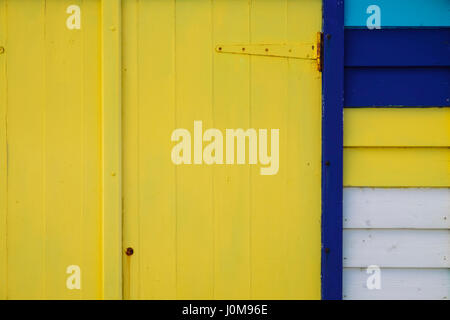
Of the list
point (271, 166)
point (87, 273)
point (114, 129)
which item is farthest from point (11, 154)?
point (271, 166)

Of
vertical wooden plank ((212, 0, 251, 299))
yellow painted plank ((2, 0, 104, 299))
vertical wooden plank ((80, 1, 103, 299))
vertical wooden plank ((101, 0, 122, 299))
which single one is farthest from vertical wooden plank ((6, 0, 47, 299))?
vertical wooden plank ((212, 0, 251, 299))

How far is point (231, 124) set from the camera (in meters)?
2.49

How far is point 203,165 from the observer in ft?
8.18

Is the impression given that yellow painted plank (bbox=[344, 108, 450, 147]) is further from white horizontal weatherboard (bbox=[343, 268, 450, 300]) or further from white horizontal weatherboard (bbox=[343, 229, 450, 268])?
white horizontal weatherboard (bbox=[343, 268, 450, 300])

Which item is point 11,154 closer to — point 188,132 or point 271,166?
point 188,132

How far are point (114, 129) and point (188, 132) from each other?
0.34 metres

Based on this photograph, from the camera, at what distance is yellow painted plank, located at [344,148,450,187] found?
2426 mm

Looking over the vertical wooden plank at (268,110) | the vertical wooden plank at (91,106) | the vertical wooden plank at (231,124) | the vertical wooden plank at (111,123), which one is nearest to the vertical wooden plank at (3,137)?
the vertical wooden plank at (91,106)

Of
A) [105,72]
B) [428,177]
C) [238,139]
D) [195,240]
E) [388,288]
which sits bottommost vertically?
[388,288]

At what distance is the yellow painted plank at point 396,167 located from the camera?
2.43m

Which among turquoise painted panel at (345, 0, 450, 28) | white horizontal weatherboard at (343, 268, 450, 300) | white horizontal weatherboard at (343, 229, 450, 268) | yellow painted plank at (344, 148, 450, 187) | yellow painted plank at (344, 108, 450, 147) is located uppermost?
turquoise painted panel at (345, 0, 450, 28)

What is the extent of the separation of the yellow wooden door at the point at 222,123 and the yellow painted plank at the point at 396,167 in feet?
0.55

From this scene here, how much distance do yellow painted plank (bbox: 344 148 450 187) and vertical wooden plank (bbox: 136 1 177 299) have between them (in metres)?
0.81

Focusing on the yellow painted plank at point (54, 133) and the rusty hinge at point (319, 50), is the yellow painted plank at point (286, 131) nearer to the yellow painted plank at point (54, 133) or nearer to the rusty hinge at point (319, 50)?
the rusty hinge at point (319, 50)
